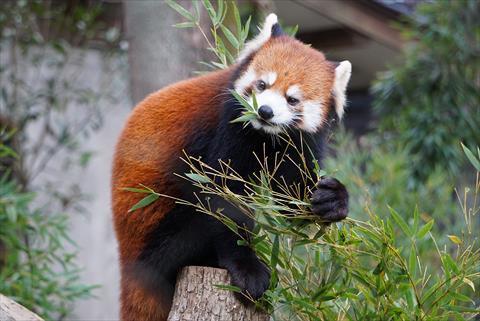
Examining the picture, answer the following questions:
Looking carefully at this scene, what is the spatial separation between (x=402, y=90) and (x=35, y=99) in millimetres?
2673

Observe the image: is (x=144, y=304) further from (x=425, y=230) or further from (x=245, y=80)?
(x=425, y=230)

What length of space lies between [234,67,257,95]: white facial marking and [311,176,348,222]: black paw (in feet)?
1.81

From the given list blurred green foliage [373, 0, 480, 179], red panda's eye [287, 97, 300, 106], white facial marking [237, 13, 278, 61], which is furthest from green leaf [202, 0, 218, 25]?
blurred green foliage [373, 0, 480, 179]

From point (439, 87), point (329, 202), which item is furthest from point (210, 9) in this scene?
point (439, 87)

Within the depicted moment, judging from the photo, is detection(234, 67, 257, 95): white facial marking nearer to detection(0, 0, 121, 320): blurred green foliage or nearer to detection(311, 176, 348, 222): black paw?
detection(311, 176, 348, 222): black paw

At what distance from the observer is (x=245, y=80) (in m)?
2.77

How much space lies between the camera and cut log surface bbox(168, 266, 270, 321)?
250 cm

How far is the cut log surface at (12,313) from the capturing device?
2703mm

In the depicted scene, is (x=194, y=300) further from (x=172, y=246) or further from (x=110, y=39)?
(x=110, y=39)

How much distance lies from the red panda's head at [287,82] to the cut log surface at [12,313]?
1097 mm

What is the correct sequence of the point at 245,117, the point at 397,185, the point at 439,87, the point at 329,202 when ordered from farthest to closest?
the point at 397,185 → the point at 439,87 → the point at 245,117 → the point at 329,202

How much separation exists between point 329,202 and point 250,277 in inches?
18.3

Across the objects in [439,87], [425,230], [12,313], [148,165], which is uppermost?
[425,230]

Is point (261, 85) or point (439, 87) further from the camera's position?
point (439, 87)
